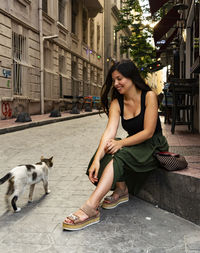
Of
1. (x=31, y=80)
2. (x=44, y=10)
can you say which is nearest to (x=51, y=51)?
(x=44, y=10)

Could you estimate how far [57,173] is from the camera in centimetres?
432

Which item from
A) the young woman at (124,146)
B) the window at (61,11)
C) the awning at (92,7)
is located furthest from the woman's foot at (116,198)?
the awning at (92,7)

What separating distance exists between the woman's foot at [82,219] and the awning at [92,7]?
22472mm

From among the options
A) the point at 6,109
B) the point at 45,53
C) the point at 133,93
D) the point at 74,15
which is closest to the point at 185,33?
the point at 6,109

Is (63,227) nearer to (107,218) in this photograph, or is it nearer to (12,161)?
(107,218)

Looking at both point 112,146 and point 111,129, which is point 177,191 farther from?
point 111,129

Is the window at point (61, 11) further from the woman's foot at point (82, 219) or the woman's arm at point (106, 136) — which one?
the woman's foot at point (82, 219)

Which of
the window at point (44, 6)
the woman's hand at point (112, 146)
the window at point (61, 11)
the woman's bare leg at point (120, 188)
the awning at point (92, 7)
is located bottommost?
the woman's bare leg at point (120, 188)

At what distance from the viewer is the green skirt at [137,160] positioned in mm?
2678

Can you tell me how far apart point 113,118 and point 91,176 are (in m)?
0.67

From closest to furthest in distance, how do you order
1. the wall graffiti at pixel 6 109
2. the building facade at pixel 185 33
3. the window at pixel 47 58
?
the building facade at pixel 185 33, the wall graffiti at pixel 6 109, the window at pixel 47 58

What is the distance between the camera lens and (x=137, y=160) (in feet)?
8.99

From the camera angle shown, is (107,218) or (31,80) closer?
(107,218)

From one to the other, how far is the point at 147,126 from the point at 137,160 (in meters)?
0.34
